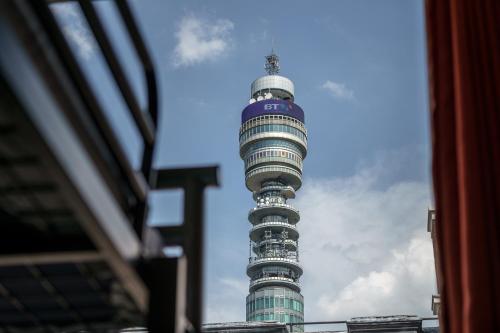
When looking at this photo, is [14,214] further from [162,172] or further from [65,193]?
[162,172]

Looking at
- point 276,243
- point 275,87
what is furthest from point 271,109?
point 276,243

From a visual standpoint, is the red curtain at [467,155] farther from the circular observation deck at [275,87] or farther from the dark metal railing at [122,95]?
the circular observation deck at [275,87]

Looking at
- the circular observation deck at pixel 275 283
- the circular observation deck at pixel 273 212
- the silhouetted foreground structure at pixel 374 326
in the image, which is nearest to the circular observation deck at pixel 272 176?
the circular observation deck at pixel 273 212

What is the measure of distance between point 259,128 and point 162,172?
83951 millimetres

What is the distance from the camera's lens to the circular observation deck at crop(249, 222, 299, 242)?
267ft

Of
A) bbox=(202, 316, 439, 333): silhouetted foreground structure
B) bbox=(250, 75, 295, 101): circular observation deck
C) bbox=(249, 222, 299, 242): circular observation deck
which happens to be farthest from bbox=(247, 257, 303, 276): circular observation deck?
bbox=(202, 316, 439, 333): silhouetted foreground structure

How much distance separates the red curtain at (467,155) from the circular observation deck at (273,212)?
78.0 m

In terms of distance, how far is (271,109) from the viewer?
86.6 m

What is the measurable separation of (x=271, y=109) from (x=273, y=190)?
10.1 m

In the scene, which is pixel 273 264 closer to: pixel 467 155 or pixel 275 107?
pixel 275 107

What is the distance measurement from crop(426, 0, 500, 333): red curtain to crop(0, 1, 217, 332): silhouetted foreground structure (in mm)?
1100

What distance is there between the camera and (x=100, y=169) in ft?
7.11

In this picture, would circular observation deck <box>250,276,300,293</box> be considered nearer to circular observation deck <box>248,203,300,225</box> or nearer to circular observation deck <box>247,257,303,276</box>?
circular observation deck <box>247,257,303,276</box>

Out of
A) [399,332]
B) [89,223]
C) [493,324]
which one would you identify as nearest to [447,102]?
[493,324]
